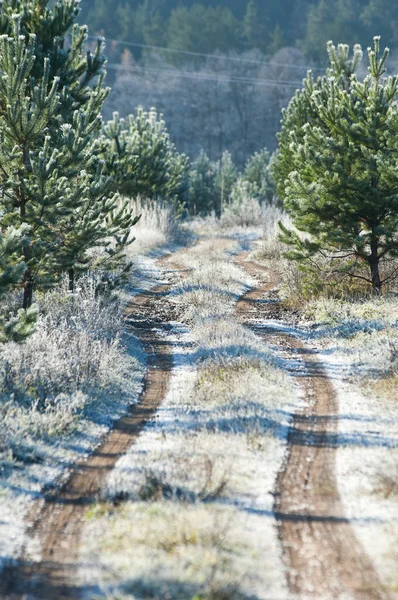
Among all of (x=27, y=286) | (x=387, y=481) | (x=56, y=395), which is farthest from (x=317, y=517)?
(x=27, y=286)

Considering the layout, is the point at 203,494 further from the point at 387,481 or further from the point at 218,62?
the point at 218,62

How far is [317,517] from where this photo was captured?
503 cm

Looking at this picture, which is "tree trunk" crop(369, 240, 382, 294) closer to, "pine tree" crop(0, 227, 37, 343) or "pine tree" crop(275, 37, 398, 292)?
"pine tree" crop(275, 37, 398, 292)

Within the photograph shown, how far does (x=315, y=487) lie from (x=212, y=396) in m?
2.61

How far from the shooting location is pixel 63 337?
9344mm

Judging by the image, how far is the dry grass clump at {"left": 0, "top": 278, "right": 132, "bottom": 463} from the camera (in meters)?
6.80

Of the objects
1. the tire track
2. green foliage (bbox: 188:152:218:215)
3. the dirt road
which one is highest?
the dirt road

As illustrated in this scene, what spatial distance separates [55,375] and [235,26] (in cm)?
10499

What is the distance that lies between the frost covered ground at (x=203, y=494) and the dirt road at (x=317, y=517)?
12 centimetres

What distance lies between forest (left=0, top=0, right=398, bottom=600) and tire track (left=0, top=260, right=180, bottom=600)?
2 cm

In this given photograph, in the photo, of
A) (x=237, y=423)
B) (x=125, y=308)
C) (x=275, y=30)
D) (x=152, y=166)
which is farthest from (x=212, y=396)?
(x=275, y=30)

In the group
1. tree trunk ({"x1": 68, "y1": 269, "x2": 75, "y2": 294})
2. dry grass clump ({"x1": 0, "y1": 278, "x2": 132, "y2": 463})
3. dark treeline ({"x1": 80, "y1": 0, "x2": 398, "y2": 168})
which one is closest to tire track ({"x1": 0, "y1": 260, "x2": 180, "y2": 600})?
dry grass clump ({"x1": 0, "y1": 278, "x2": 132, "y2": 463})

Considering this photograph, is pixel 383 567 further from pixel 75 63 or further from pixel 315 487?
pixel 75 63

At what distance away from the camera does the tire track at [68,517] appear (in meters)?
4.25
